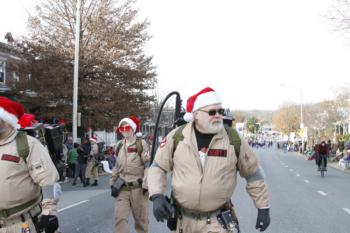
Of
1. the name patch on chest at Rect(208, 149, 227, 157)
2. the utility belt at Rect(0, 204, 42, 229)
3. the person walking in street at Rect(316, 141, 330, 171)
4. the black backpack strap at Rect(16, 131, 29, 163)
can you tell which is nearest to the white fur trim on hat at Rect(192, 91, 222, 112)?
the name patch on chest at Rect(208, 149, 227, 157)

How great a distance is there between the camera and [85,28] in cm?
2997

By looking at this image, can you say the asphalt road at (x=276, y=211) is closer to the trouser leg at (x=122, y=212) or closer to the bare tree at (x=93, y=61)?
the trouser leg at (x=122, y=212)

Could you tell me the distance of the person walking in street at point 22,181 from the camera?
14.6ft

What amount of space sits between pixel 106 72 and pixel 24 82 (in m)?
4.22

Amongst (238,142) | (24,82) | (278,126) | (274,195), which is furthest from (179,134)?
(278,126)

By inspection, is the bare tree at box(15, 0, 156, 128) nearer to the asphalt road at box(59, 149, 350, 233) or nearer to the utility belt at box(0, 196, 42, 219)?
the asphalt road at box(59, 149, 350, 233)

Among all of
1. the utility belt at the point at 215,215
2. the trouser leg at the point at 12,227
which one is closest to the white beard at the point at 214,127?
the utility belt at the point at 215,215

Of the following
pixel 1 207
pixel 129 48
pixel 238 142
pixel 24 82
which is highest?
pixel 129 48

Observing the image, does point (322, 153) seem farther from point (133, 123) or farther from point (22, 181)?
point (22, 181)

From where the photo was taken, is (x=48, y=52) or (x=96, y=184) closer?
(x=96, y=184)

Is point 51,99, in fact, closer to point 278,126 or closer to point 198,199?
point 198,199

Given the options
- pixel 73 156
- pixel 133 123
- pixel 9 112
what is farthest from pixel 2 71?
pixel 9 112

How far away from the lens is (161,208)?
4656mm

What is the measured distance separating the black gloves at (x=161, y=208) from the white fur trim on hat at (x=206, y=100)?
872 mm
